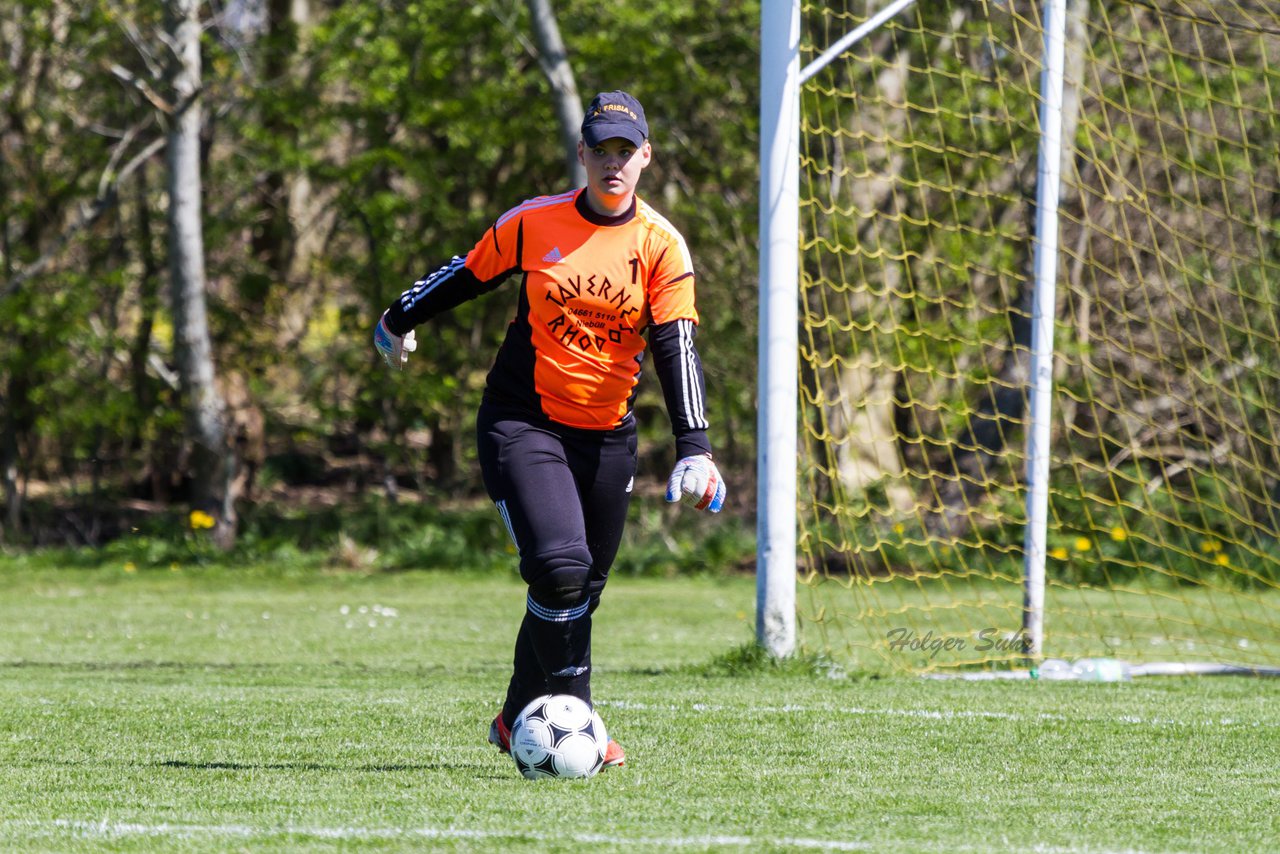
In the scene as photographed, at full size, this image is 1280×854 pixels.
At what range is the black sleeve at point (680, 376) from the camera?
16.1 feet

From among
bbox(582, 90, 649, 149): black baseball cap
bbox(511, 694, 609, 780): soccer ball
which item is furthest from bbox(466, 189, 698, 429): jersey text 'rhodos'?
bbox(511, 694, 609, 780): soccer ball

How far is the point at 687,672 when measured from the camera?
25.1 feet

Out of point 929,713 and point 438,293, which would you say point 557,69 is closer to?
point 929,713

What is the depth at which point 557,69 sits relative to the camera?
588 inches

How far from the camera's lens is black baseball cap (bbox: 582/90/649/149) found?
471cm

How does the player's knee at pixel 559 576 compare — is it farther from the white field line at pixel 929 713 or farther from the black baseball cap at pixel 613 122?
the white field line at pixel 929 713

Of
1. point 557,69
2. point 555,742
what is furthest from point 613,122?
point 557,69

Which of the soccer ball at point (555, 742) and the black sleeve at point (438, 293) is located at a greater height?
the black sleeve at point (438, 293)

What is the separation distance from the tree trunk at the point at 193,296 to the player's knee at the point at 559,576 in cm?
1122

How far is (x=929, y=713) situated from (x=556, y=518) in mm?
2162

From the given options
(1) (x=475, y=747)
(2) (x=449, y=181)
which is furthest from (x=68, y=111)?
(1) (x=475, y=747)

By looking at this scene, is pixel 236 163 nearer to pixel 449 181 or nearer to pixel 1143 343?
pixel 449 181

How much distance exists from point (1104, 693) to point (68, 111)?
1317cm

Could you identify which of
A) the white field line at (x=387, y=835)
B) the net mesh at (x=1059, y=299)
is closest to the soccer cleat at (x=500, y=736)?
the white field line at (x=387, y=835)
